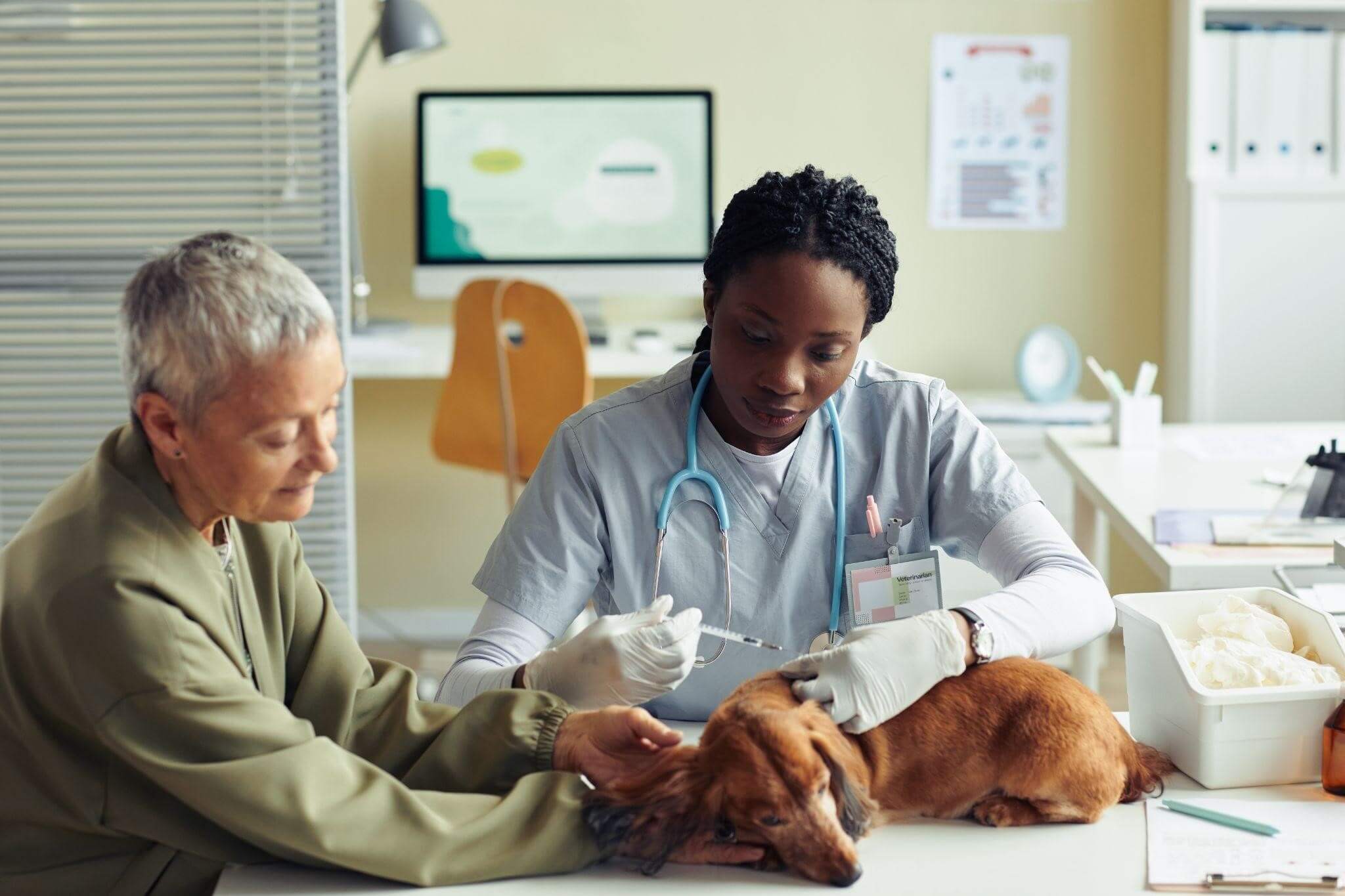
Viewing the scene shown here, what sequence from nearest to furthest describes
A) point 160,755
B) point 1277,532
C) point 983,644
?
Result: point 160,755 → point 983,644 → point 1277,532

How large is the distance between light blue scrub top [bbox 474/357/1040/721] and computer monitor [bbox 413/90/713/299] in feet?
7.47

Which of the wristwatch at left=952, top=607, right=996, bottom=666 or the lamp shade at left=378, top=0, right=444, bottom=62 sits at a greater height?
the lamp shade at left=378, top=0, right=444, bottom=62

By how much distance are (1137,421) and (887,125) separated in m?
1.43

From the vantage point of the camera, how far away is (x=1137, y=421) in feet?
9.41

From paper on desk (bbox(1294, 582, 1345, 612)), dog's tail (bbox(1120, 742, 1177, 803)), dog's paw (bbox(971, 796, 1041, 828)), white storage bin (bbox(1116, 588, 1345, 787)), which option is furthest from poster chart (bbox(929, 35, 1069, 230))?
dog's paw (bbox(971, 796, 1041, 828))

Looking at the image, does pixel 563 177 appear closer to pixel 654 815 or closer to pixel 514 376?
pixel 514 376

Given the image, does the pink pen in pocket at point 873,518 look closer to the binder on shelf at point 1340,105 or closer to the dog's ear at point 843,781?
the dog's ear at point 843,781

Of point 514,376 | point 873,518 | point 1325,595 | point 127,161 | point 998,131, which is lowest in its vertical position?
point 1325,595

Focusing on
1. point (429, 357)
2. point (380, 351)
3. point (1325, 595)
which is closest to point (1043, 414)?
point (429, 357)

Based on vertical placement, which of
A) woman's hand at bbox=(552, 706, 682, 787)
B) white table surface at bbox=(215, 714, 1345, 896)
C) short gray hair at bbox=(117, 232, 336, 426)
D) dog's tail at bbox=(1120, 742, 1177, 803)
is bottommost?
white table surface at bbox=(215, 714, 1345, 896)

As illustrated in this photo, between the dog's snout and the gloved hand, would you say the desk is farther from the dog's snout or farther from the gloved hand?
the dog's snout

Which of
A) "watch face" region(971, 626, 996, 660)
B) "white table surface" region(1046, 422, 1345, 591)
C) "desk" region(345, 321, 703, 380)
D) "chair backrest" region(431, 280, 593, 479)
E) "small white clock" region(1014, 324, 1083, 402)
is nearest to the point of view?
"watch face" region(971, 626, 996, 660)

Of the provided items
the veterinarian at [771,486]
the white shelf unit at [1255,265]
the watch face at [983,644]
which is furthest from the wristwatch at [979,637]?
the white shelf unit at [1255,265]

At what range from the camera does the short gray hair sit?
106 cm
